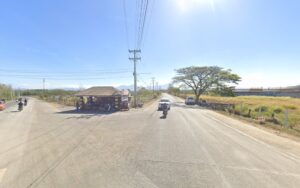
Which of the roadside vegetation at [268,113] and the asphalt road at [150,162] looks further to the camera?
the roadside vegetation at [268,113]

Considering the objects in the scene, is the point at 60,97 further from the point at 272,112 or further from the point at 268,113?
the point at 272,112

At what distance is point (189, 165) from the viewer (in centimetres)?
739

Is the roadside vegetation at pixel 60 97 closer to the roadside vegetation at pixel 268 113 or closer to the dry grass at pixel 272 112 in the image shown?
the roadside vegetation at pixel 268 113

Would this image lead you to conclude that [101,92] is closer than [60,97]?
Yes

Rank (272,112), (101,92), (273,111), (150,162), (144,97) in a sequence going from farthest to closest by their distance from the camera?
(144,97)
(101,92)
(273,111)
(272,112)
(150,162)

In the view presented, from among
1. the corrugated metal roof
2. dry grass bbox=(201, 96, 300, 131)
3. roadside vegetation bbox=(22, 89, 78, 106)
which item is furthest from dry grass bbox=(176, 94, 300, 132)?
roadside vegetation bbox=(22, 89, 78, 106)

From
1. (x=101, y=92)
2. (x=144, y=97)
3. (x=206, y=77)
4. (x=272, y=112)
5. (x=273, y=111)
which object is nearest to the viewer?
(x=272, y=112)

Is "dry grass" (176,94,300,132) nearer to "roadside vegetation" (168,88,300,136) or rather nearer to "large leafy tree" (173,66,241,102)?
"roadside vegetation" (168,88,300,136)

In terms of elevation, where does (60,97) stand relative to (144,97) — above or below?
above

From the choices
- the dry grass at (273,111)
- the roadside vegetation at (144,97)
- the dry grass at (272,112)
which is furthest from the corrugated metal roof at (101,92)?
the dry grass at (273,111)

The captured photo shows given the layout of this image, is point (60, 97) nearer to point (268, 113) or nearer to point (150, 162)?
point (268, 113)

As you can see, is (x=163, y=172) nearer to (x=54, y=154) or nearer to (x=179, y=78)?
(x=54, y=154)

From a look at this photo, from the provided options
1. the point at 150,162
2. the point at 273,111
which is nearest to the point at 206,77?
the point at 273,111

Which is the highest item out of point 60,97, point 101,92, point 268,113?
point 101,92
